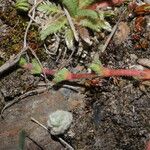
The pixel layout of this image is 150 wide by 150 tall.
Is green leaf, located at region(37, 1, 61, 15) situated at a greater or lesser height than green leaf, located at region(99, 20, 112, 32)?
greater

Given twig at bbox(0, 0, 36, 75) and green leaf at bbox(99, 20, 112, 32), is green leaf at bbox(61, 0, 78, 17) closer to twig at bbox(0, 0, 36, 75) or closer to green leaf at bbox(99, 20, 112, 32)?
green leaf at bbox(99, 20, 112, 32)

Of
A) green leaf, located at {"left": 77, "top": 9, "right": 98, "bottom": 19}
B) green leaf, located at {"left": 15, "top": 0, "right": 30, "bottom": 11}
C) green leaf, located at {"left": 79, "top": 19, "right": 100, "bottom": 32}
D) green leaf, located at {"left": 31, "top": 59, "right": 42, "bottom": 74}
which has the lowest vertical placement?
green leaf, located at {"left": 31, "top": 59, "right": 42, "bottom": 74}

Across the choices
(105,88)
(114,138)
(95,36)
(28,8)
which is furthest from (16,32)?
(114,138)

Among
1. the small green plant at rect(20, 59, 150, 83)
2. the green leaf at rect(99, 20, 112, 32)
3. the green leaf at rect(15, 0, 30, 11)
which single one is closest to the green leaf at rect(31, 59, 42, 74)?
the small green plant at rect(20, 59, 150, 83)

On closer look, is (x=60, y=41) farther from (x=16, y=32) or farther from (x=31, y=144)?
(x=31, y=144)

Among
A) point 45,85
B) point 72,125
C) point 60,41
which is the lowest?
point 72,125
